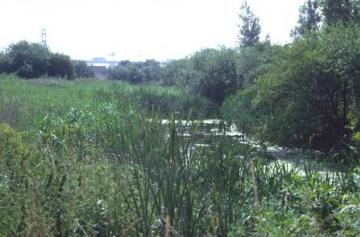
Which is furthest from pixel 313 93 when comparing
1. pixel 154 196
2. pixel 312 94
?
pixel 154 196

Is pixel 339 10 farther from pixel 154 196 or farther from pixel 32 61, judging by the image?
pixel 32 61

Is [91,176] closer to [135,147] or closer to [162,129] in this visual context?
[135,147]

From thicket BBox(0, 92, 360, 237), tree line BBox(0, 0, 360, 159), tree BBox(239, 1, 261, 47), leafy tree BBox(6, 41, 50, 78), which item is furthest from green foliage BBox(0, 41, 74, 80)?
thicket BBox(0, 92, 360, 237)

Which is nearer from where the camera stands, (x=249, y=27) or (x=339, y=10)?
(x=339, y=10)

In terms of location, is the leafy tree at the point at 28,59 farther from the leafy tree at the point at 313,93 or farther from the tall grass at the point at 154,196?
the tall grass at the point at 154,196

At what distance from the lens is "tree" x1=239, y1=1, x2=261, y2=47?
50.5 m

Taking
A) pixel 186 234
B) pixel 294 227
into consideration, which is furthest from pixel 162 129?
pixel 294 227

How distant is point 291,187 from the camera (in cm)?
576

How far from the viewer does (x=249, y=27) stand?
5106 centimetres

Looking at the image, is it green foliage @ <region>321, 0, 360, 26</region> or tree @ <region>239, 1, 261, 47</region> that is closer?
green foliage @ <region>321, 0, 360, 26</region>

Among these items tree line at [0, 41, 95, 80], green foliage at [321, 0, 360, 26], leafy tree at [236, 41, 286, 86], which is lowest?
tree line at [0, 41, 95, 80]

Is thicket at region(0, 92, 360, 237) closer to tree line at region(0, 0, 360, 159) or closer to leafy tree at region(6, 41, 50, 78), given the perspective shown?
tree line at region(0, 0, 360, 159)

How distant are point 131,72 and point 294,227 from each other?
68.3 m

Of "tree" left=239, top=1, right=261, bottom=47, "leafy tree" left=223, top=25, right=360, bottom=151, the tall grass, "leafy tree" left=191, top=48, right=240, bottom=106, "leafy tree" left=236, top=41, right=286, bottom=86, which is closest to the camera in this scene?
the tall grass
